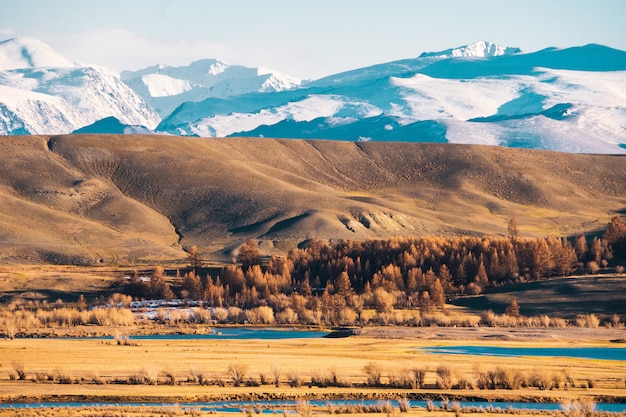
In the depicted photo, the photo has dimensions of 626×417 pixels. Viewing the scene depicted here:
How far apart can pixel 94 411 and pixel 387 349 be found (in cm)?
4492

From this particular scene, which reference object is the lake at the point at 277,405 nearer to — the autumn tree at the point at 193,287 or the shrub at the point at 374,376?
the shrub at the point at 374,376

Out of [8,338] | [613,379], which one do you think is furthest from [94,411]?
[8,338]

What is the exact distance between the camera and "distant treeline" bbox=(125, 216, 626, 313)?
152750 millimetres

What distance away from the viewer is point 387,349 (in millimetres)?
93750

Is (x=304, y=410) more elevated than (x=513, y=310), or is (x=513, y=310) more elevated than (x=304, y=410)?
(x=304, y=410)

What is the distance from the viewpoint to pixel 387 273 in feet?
531

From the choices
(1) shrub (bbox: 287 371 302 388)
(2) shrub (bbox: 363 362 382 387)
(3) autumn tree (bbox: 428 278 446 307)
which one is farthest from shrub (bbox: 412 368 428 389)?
(3) autumn tree (bbox: 428 278 446 307)

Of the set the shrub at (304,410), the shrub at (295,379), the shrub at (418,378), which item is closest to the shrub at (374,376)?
the shrub at (418,378)

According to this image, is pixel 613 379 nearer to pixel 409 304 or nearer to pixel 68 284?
pixel 409 304

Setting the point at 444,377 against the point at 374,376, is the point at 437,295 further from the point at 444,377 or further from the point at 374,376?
the point at 374,376

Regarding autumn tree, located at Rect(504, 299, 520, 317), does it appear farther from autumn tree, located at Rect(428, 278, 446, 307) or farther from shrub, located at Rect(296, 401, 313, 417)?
shrub, located at Rect(296, 401, 313, 417)

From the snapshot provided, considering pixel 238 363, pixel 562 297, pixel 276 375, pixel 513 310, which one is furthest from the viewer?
pixel 562 297

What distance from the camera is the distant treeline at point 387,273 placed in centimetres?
15275

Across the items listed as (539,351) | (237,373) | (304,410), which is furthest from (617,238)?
(304,410)
